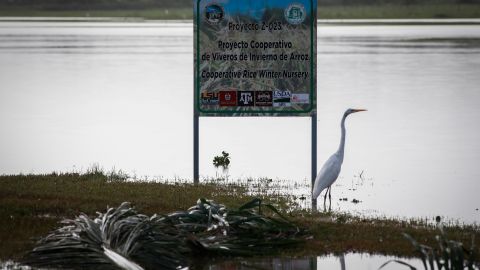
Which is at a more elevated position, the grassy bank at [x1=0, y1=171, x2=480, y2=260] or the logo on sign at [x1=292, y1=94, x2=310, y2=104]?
the logo on sign at [x1=292, y1=94, x2=310, y2=104]

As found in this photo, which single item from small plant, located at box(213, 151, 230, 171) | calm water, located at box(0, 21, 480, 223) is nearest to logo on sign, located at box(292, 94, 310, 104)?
calm water, located at box(0, 21, 480, 223)

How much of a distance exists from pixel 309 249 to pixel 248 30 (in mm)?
5113

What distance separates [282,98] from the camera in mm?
16516

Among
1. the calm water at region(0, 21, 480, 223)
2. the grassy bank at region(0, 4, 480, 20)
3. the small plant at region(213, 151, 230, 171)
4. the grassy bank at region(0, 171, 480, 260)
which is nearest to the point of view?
the grassy bank at region(0, 171, 480, 260)

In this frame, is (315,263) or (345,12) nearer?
(315,263)

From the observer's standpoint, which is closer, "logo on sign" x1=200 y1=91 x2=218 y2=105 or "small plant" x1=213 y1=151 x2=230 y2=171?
"logo on sign" x1=200 y1=91 x2=218 y2=105

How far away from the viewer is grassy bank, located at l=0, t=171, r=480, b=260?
1234cm

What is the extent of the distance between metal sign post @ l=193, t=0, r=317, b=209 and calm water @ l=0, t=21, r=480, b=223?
59.3 inches

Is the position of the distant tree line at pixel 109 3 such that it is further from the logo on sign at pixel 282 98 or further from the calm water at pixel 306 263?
the calm water at pixel 306 263

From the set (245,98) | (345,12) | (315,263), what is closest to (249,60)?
(245,98)

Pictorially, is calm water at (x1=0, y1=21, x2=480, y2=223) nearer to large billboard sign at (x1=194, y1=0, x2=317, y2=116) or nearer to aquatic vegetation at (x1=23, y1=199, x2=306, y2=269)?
large billboard sign at (x1=194, y1=0, x2=317, y2=116)

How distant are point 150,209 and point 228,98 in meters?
3.08

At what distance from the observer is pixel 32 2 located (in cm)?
11462

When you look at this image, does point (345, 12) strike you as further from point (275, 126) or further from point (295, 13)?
point (295, 13)
